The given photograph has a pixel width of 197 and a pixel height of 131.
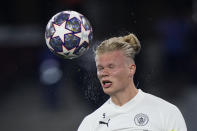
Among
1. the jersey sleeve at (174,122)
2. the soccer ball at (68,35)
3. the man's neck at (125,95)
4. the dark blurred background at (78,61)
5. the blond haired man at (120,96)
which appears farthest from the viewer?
the dark blurred background at (78,61)

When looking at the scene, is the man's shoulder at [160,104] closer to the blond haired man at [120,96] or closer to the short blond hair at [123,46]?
the blond haired man at [120,96]

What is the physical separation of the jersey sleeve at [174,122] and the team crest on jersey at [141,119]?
222 millimetres

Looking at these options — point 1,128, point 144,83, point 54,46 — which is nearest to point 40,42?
point 1,128

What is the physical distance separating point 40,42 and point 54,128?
2.06 meters

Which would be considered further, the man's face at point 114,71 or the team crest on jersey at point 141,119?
the man's face at point 114,71

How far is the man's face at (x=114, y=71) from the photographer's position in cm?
383

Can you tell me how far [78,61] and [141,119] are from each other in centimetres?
489

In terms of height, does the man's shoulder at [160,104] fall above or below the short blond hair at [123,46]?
below

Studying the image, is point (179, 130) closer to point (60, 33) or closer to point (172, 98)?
point (60, 33)

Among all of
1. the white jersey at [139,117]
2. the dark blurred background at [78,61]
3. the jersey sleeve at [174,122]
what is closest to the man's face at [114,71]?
the white jersey at [139,117]

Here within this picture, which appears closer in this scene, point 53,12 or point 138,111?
point 138,111

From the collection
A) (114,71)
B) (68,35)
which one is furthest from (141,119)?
(68,35)

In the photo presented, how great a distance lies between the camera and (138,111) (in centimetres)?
384

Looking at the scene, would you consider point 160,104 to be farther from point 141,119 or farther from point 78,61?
point 78,61
